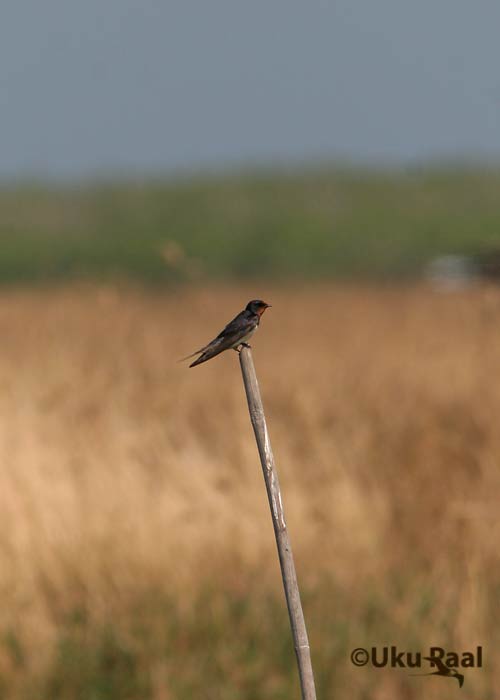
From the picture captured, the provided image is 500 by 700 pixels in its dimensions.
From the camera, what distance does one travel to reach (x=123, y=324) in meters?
8.38

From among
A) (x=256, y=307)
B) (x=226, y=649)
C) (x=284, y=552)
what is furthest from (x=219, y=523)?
(x=284, y=552)

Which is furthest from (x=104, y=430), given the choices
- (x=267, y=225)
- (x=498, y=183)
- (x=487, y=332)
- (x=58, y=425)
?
(x=498, y=183)

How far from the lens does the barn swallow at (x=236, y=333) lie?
7.17 feet

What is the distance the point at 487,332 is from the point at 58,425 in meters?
2.82

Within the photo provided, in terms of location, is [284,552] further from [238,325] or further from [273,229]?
[273,229]

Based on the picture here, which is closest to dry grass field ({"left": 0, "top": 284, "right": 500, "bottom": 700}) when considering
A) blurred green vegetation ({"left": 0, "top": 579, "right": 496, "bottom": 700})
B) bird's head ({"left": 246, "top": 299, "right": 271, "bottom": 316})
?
blurred green vegetation ({"left": 0, "top": 579, "right": 496, "bottom": 700})

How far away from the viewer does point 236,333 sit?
2.27 meters

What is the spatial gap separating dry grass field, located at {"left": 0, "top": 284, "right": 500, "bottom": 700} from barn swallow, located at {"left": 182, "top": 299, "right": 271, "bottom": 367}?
3.19m

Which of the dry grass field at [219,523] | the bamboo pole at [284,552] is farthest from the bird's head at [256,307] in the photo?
the dry grass field at [219,523]

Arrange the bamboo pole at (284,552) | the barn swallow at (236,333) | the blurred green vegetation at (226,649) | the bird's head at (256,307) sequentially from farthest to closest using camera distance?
the blurred green vegetation at (226,649)
the bird's head at (256,307)
the barn swallow at (236,333)
the bamboo pole at (284,552)

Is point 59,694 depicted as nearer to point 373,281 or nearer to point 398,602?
point 398,602

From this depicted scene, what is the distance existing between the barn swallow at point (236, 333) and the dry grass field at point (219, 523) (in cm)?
319

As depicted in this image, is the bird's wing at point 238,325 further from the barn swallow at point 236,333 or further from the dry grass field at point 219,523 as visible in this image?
the dry grass field at point 219,523

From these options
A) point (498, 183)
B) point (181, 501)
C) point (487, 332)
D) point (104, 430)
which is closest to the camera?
point (181, 501)
